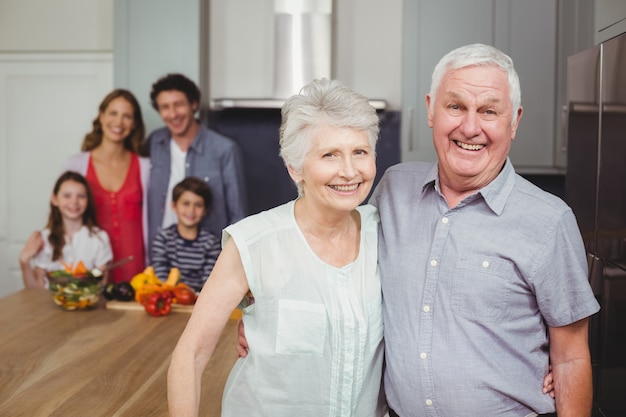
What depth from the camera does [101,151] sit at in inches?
151

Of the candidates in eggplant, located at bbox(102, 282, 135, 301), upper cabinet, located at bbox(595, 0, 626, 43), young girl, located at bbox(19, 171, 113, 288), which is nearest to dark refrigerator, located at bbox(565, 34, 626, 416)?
upper cabinet, located at bbox(595, 0, 626, 43)

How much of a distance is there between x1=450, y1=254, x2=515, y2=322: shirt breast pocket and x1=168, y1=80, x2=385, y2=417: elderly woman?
0.19 metres

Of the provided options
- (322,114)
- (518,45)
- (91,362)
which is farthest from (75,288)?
(518,45)

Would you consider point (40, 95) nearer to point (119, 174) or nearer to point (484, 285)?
point (119, 174)

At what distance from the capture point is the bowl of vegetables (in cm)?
255

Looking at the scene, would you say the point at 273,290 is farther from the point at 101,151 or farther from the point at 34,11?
the point at 34,11

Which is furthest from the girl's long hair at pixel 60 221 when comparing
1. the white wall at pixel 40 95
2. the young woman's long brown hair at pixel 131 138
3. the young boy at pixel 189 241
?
the white wall at pixel 40 95

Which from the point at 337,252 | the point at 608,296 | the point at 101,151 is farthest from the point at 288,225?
the point at 101,151

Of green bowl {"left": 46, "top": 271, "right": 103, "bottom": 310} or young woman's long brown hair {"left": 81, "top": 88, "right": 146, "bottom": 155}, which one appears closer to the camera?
green bowl {"left": 46, "top": 271, "right": 103, "bottom": 310}

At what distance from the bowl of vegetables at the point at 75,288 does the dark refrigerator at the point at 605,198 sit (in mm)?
1633

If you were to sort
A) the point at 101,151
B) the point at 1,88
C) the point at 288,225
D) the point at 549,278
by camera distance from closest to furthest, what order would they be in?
1. the point at 549,278
2. the point at 288,225
3. the point at 101,151
4. the point at 1,88

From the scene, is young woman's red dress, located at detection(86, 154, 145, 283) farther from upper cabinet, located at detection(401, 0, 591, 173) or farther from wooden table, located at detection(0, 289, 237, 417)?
upper cabinet, located at detection(401, 0, 591, 173)

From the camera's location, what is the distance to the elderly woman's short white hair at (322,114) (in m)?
1.51

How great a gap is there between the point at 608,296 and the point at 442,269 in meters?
0.76
